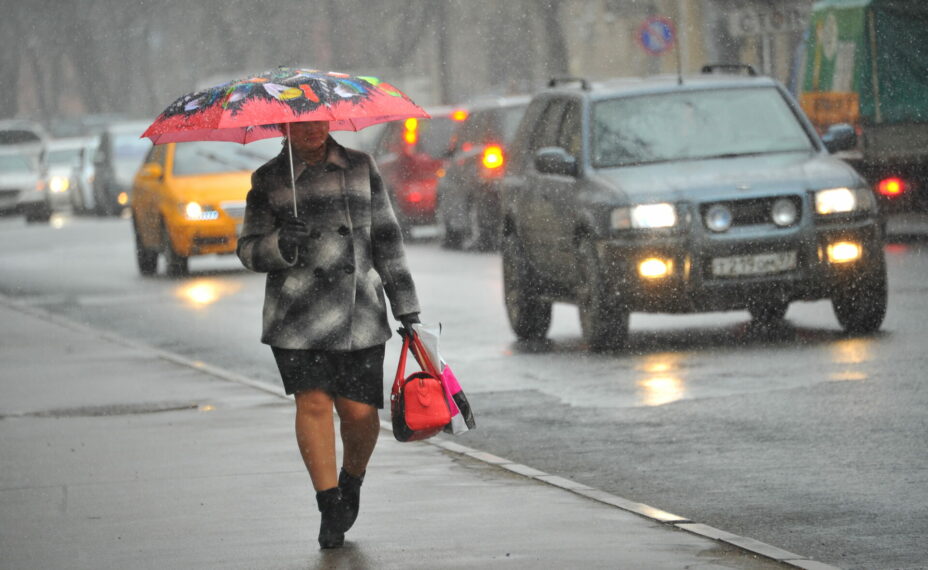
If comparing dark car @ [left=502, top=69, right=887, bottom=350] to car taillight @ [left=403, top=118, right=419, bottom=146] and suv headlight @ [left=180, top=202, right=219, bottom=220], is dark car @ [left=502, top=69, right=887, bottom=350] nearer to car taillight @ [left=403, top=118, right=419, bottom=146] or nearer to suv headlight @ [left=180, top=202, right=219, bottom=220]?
suv headlight @ [left=180, top=202, right=219, bottom=220]

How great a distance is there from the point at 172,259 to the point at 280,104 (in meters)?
17.2

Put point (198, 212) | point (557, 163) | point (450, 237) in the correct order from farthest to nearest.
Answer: point (450, 237) → point (198, 212) → point (557, 163)

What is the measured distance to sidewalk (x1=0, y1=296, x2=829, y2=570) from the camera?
22.3ft

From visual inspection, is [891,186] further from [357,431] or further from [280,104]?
[280,104]

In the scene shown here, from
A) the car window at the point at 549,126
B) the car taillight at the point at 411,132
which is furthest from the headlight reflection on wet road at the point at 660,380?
the car taillight at the point at 411,132

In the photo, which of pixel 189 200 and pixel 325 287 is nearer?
pixel 325 287

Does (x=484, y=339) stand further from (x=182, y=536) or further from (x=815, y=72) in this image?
(x=815, y=72)

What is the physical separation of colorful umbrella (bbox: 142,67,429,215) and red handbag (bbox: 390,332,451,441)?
718mm

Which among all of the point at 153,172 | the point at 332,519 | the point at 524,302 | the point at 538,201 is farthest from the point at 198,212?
the point at 332,519

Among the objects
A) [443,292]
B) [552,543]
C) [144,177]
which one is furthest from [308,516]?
[144,177]

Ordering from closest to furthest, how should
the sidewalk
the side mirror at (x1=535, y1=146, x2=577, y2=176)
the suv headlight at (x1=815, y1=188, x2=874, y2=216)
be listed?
the sidewalk
the suv headlight at (x1=815, y1=188, x2=874, y2=216)
the side mirror at (x1=535, y1=146, x2=577, y2=176)

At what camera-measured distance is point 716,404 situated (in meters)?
10.5

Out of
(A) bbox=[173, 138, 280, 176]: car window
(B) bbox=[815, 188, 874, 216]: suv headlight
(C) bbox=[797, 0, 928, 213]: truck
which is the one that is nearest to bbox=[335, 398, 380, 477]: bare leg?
(B) bbox=[815, 188, 874, 216]: suv headlight

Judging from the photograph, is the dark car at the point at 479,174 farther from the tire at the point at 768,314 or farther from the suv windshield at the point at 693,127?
the suv windshield at the point at 693,127
